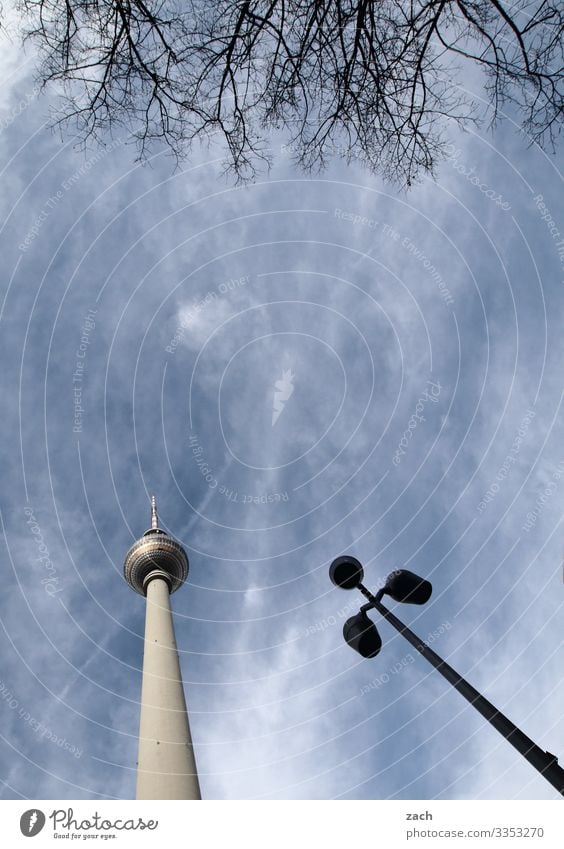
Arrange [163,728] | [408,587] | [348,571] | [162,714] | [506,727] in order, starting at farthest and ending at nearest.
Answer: [162,714] < [163,728] < [348,571] < [408,587] < [506,727]

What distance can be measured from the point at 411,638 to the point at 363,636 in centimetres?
82

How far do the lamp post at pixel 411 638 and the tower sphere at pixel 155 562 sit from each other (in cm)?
4522

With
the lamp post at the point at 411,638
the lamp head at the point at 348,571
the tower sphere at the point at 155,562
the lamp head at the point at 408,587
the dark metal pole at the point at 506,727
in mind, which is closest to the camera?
the dark metal pole at the point at 506,727

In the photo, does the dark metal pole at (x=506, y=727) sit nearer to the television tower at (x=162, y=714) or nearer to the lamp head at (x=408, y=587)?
the lamp head at (x=408, y=587)

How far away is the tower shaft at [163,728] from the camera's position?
80.8 ft

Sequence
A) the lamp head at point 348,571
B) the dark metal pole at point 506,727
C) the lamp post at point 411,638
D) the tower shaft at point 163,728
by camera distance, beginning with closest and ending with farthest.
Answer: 1. the dark metal pole at point 506,727
2. the lamp post at point 411,638
3. the lamp head at point 348,571
4. the tower shaft at point 163,728

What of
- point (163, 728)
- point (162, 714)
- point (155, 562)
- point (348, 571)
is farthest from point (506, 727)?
point (155, 562)

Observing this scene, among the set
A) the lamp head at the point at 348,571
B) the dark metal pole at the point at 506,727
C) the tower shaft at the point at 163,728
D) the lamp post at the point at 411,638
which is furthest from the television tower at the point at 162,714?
the dark metal pole at the point at 506,727

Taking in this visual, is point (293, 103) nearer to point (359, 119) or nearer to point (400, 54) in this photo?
point (359, 119)

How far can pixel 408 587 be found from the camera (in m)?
8.28

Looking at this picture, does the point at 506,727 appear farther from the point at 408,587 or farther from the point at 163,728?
the point at 163,728
